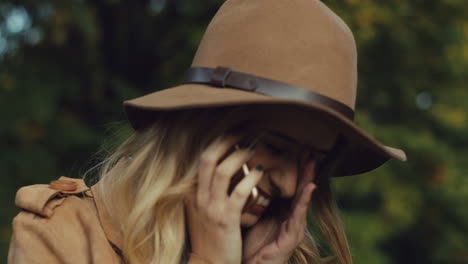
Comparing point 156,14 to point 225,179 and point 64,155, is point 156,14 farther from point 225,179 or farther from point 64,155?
point 225,179

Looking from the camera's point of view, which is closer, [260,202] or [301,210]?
[260,202]

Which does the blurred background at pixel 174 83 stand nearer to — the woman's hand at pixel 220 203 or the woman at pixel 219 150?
the woman at pixel 219 150

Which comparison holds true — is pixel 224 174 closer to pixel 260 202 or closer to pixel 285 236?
pixel 260 202

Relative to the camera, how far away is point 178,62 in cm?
470

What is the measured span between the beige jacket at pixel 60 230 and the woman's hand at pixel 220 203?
0.25 meters

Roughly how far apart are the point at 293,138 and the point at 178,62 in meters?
2.88

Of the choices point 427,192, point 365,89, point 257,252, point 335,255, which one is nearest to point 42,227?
point 257,252

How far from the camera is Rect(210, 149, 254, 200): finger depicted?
Answer: 1.78 metres

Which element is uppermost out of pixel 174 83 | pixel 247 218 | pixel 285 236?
pixel 247 218

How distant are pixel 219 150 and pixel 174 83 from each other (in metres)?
2.87

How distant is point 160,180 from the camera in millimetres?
1907

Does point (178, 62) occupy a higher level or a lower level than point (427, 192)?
higher

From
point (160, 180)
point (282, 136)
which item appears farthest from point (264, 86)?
point (160, 180)

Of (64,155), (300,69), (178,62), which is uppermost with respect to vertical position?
(300,69)
